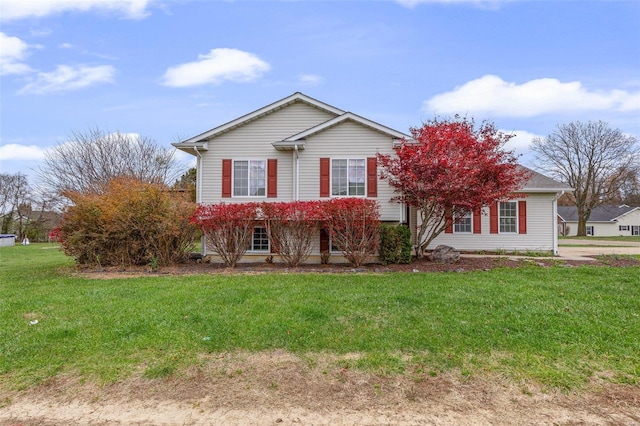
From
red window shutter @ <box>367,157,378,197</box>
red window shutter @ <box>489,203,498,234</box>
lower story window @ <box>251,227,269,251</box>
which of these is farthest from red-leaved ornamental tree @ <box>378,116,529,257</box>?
lower story window @ <box>251,227,269,251</box>

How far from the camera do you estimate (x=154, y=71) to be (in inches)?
541

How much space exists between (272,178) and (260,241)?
2296 mm

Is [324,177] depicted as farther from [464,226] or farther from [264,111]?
[464,226]

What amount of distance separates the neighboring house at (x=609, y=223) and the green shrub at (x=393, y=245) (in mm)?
47444

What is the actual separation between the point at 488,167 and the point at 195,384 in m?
9.41

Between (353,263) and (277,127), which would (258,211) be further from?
(277,127)

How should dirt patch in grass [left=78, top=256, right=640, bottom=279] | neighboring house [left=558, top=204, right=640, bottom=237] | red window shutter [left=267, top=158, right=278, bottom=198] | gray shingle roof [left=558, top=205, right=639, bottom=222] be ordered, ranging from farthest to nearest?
gray shingle roof [left=558, top=205, right=639, bottom=222] < neighboring house [left=558, top=204, right=640, bottom=237] < red window shutter [left=267, top=158, right=278, bottom=198] < dirt patch in grass [left=78, top=256, right=640, bottom=279]

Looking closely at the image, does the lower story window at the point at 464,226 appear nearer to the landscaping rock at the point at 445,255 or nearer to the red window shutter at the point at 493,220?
the red window shutter at the point at 493,220

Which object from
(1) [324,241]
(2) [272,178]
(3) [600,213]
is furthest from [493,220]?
(3) [600,213]

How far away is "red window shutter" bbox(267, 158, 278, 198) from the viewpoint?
40.8ft

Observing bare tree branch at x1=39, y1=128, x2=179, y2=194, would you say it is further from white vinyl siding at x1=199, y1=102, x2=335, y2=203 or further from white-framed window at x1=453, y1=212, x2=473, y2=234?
white-framed window at x1=453, y1=212, x2=473, y2=234

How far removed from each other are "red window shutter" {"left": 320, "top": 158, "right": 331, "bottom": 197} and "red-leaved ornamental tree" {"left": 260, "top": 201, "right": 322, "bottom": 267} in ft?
6.81

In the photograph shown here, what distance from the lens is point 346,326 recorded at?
481 cm

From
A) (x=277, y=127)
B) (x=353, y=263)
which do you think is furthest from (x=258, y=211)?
(x=277, y=127)
